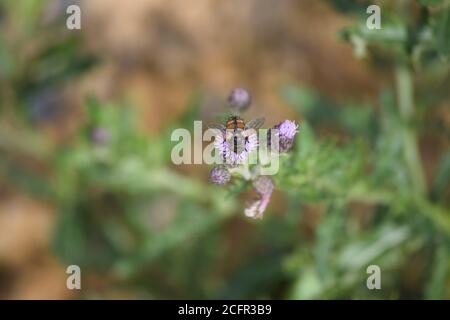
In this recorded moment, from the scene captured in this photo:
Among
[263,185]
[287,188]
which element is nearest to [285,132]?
[263,185]

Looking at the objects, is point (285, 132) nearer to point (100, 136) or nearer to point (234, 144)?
point (234, 144)

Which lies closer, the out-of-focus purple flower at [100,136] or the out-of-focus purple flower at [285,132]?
the out-of-focus purple flower at [285,132]

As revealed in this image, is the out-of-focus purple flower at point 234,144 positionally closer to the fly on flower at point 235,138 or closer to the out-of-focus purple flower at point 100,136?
the fly on flower at point 235,138

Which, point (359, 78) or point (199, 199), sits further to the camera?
point (359, 78)

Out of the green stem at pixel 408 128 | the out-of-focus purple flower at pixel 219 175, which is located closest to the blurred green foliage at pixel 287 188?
the green stem at pixel 408 128

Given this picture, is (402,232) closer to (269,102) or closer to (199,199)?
(199,199)

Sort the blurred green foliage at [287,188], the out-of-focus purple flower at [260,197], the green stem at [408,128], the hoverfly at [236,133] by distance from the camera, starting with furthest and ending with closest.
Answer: the green stem at [408,128]
the blurred green foliage at [287,188]
the out-of-focus purple flower at [260,197]
the hoverfly at [236,133]
